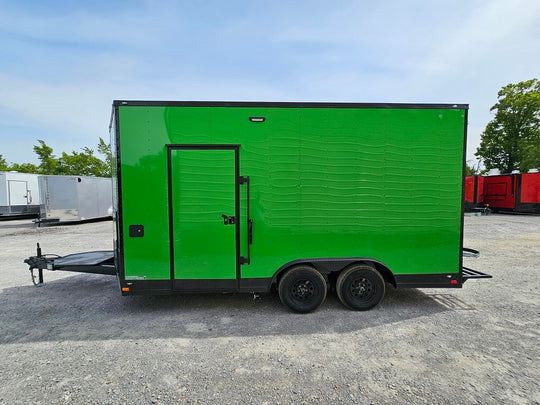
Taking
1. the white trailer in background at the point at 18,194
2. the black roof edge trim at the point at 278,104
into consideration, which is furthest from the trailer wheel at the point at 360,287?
the white trailer in background at the point at 18,194

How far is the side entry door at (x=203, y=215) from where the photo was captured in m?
4.02

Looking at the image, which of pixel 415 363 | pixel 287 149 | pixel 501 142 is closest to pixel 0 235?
pixel 287 149

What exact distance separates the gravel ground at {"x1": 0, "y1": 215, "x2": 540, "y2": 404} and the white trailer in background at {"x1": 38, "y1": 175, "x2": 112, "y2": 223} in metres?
11.5

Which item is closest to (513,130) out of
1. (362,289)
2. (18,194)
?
(362,289)

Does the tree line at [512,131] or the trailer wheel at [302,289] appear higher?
the tree line at [512,131]

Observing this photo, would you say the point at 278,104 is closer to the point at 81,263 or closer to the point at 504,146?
the point at 81,263

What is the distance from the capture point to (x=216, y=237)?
4098mm

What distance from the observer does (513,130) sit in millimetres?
30594

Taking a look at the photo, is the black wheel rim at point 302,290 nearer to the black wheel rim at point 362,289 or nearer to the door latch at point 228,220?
the black wheel rim at point 362,289

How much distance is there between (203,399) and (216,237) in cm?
200

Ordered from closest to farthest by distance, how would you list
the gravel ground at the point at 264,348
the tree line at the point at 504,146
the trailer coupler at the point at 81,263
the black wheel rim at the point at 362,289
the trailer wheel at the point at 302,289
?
the gravel ground at the point at 264,348 < the trailer wheel at the point at 302,289 < the black wheel rim at the point at 362,289 < the trailer coupler at the point at 81,263 < the tree line at the point at 504,146

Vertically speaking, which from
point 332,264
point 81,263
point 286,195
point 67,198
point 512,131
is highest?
point 512,131

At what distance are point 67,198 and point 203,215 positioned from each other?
49.1 feet

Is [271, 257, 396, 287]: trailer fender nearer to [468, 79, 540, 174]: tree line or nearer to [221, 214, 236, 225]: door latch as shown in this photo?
[221, 214, 236, 225]: door latch
